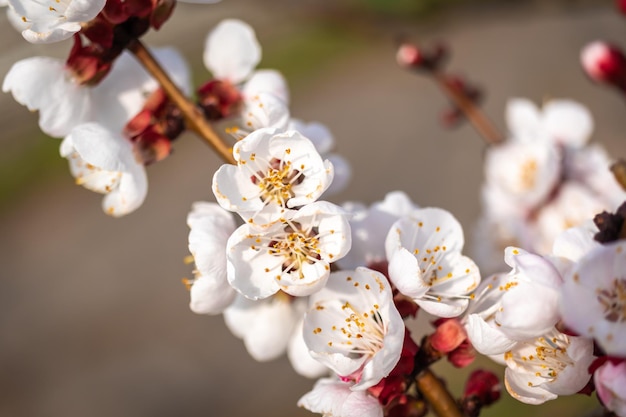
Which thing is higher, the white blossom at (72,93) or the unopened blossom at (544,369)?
the white blossom at (72,93)

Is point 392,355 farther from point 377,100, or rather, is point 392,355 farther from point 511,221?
point 377,100

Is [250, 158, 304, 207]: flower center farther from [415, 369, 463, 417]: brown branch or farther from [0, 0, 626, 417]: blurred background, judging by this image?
[0, 0, 626, 417]: blurred background

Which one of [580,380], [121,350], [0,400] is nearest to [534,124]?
[580,380]

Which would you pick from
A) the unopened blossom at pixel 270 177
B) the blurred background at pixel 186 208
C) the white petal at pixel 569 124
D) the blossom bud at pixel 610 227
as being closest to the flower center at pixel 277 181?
the unopened blossom at pixel 270 177

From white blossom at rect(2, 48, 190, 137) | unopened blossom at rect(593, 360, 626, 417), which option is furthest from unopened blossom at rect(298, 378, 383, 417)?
white blossom at rect(2, 48, 190, 137)

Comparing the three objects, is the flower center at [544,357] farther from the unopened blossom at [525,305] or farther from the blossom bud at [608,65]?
the blossom bud at [608,65]

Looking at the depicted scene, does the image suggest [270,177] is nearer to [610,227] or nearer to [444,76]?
[610,227]
